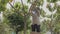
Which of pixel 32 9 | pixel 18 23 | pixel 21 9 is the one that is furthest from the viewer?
pixel 18 23

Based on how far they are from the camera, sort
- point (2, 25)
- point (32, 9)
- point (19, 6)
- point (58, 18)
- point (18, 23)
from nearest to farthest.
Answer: point (32, 9) → point (19, 6) → point (58, 18) → point (2, 25) → point (18, 23)

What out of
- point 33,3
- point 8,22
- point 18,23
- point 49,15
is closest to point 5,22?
point 8,22

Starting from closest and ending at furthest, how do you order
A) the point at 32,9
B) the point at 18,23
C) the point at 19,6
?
the point at 32,9, the point at 19,6, the point at 18,23

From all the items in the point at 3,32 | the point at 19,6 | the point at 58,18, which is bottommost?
the point at 3,32

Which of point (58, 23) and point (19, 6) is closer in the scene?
point (19, 6)

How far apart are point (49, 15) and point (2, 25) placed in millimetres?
2305

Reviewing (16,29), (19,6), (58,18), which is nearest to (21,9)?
(19,6)

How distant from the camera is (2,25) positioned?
8.95m

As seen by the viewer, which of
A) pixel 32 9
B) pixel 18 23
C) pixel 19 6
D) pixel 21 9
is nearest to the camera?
pixel 32 9

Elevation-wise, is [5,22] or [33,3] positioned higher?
[33,3]

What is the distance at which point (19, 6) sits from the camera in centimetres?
623

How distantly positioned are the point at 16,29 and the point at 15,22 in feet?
1.71

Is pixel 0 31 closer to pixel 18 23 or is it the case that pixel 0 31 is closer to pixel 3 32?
pixel 3 32

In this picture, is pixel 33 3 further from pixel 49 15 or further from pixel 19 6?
pixel 49 15
